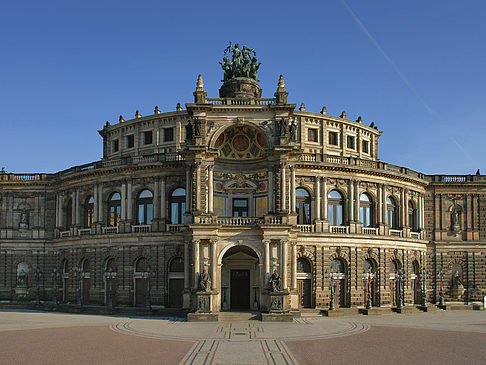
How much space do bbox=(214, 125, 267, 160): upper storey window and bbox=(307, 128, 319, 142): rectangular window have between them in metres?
10.6

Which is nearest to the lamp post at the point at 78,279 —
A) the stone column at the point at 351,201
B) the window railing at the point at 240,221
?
the window railing at the point at 240,221

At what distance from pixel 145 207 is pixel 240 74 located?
17.7 metres

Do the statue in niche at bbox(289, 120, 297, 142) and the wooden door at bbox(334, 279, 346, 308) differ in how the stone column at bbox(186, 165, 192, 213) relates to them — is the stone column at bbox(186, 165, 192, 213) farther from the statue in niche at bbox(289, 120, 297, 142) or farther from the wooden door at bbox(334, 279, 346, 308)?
the wooden door at bbox(334, 279, 346, 308)

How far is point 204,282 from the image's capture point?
42.7 meters

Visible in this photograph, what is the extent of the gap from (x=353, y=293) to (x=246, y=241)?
46.5ft

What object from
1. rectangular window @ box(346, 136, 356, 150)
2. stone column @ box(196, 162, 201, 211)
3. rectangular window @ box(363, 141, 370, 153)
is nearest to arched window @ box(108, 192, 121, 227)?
stone column @ box(196, 162, 201, 211)

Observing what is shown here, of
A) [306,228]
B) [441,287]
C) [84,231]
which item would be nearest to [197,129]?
[306,228]

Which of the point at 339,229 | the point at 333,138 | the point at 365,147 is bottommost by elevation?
the point at 339,229

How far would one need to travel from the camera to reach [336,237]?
51.4m

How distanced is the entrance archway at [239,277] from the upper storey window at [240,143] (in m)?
9.27

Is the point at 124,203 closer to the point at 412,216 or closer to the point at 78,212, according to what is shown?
the point at 78,212

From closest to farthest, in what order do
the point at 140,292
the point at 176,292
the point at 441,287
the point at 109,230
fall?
the point at 176,292
the point at 140,292
the point at 109,230
the point at 441,287

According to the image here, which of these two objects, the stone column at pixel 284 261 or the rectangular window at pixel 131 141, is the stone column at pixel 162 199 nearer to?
the rectangular window at pixel 131 141

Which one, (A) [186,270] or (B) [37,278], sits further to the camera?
(B) [37,278]
